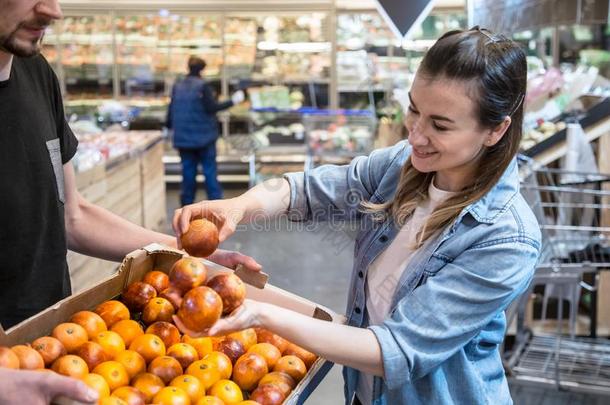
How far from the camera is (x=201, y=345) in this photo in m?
1.75

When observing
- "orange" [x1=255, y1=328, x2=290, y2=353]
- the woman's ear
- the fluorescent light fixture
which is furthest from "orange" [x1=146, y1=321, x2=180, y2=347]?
the fluorescent light fixture

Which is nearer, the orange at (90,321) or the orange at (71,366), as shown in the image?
the orange at (71,366)

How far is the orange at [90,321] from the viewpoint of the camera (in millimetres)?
1637

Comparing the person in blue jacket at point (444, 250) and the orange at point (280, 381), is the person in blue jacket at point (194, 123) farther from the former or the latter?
the orange at point (280, 381)

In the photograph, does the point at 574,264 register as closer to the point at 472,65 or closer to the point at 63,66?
the point at 472,65

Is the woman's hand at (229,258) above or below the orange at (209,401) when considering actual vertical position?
above

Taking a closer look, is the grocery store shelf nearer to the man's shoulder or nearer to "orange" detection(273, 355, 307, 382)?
"orange" detection(273, 355, 307, 382)

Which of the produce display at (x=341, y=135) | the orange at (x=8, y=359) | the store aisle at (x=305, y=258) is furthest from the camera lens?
the produce display at (x=341, y=135)

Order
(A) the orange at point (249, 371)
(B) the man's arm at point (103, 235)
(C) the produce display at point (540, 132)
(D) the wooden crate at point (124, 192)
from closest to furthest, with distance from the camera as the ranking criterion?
(A) the orange at point (249, 371) < (B) the man's arm at point (103, 235) < (D) the wooden crate at point (124, 192) < (C) the produce display at point (540, 132)

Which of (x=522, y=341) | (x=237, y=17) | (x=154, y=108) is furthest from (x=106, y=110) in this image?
(x=522, y=341)

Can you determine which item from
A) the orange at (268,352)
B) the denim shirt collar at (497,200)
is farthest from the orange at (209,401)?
the denim shirt collar at (497,200)

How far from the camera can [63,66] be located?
32.2 ft

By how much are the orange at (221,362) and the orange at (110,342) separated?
19cm

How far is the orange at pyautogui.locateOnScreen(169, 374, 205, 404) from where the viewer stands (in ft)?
5.01
